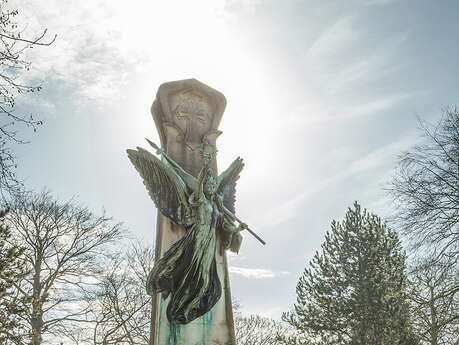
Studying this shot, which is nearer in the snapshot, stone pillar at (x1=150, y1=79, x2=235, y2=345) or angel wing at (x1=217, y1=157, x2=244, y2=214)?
stone pillar at (x1=150, y1=79, x2=235, y2=345)

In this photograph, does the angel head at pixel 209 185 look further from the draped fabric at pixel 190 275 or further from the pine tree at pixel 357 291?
the pine tree at pixel 357 291

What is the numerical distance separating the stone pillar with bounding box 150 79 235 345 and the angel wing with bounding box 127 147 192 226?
0.63 feet

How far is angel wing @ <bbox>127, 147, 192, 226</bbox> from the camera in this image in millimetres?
6684

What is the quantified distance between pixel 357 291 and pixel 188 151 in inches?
492

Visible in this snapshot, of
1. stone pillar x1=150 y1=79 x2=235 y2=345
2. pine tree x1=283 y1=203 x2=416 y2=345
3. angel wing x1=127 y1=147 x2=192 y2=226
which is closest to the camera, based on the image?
stone pillar x1=150 y1=79 x2=235 y2=345

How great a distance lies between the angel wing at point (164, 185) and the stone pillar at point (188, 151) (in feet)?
0.63

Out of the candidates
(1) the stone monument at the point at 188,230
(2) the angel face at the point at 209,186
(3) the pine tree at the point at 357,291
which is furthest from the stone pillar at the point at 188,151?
(3) the pine tree at the point at 357,291

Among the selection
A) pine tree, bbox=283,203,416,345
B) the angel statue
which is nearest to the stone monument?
the angel statue

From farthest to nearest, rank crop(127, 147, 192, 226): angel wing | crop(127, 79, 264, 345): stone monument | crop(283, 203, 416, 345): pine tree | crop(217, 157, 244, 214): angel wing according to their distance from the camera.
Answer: crop(283, 203, 416, 345): pine tree, crop(217, 157, 244, 214): angel wing, crop(127, 147, 192, 226): angel wing, crop(127, 79, 264, 345): stone monument

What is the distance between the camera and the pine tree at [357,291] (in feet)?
54.2

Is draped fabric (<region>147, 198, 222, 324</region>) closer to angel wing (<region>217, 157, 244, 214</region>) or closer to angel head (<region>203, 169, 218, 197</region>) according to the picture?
angel head (<region>203, 169, 218, 197</region>)

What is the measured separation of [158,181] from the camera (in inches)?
271

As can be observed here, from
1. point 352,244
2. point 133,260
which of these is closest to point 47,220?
point 133,260

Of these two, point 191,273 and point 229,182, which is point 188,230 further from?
point 229,182
